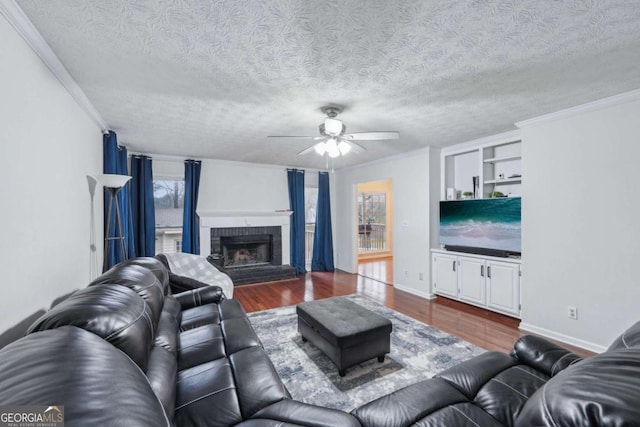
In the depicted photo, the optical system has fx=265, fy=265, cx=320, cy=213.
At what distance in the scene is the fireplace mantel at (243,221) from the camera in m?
5.11

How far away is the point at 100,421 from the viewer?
1.73ft

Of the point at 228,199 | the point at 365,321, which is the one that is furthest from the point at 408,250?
the point at 228,199

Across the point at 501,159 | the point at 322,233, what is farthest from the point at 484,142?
the point at 322,233

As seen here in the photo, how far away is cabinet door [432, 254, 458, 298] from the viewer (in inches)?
159

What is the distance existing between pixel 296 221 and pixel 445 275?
320cm

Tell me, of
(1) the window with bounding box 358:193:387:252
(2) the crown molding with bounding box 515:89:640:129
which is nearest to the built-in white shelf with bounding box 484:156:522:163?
(2) the crown molding with bounding box 515:89:640:129

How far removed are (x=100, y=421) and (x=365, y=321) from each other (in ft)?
6.98

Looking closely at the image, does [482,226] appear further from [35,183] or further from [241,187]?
[35,183]

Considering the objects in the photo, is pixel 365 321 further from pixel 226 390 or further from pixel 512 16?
pixel 512 16

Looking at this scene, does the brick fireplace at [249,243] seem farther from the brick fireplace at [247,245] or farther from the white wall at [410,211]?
the white wall at [410,211]

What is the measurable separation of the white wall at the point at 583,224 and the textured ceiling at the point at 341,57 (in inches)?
14.4

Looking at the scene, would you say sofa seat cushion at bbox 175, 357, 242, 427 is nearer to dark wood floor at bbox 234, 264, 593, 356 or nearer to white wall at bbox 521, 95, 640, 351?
dark wood floor at bbox 234, 264, 593, 356

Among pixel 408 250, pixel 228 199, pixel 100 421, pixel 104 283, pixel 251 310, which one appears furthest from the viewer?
pixel 228 199

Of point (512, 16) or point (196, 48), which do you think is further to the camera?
point (196, 48)
